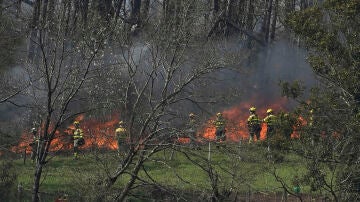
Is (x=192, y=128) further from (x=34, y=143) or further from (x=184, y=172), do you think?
(x=184, y=172)

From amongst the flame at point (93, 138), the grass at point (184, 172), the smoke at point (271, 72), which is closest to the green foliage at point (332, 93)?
the grass at point (184, 172)

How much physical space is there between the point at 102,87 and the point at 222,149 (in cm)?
563

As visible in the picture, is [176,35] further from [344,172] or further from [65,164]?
[65,164]

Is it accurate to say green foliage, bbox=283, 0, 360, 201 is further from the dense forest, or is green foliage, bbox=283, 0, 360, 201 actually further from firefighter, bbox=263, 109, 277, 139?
firefighter, bbox=263, 109, 277, 139

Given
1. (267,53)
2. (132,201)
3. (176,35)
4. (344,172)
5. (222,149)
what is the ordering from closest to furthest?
(222,149)
(176,35)
(344,172)
(132,201)
(267,53)

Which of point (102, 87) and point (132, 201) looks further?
point (132, 201)

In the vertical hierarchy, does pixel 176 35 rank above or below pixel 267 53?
above

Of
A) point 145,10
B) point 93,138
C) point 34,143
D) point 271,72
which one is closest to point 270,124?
point 34,143

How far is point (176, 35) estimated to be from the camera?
13414mm

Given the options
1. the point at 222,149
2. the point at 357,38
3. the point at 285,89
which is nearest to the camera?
the point at 222,149

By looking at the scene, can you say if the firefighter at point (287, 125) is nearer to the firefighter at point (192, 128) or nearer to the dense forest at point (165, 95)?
the dense forest at point (165, 95)

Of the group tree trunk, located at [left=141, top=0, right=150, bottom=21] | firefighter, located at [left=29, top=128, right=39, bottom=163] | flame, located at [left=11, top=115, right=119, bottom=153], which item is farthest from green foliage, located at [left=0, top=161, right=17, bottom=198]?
tree trunk, located at [left=141, top=0, right=150, bottom=21]

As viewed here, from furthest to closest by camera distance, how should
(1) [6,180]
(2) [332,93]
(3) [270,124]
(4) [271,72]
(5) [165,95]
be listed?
1. (4) [271,72]
2. (3) [270,124]
3. (1) [6,180]
4. (2) [332,93]
5. (5) [165,95]

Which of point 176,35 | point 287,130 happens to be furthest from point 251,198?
point 176,35
